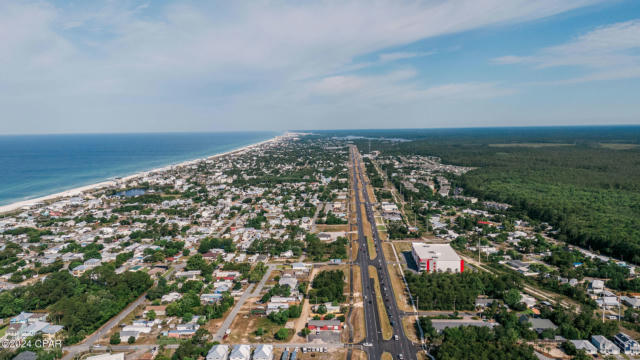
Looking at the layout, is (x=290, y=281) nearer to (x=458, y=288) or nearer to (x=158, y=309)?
(x=158, y=309)

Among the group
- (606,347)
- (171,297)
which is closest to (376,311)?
(606,347)

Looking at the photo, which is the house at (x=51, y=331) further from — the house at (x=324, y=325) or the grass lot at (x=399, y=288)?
the grass lot at (x=399, y=288)

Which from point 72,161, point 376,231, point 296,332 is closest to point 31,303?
point 296,332

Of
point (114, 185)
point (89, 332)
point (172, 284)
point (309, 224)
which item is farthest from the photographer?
point (114, 185)

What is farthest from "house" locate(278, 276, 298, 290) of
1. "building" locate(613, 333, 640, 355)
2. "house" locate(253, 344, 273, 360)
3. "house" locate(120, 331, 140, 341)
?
"building" locate(613, 333, 640, 355)

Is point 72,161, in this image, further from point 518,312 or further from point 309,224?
point 518,312

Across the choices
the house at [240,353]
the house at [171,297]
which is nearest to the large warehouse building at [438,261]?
the house at [240,353]
